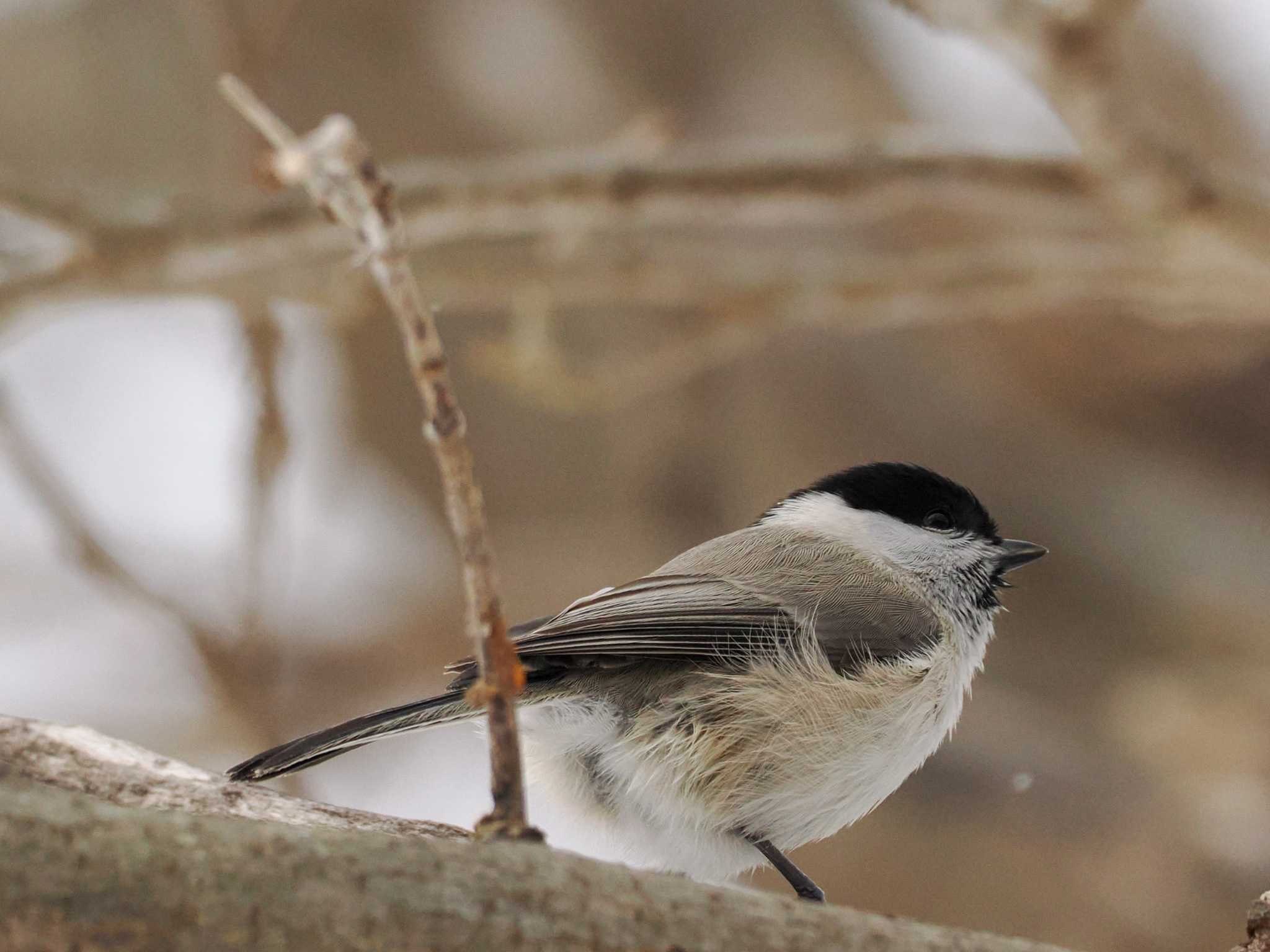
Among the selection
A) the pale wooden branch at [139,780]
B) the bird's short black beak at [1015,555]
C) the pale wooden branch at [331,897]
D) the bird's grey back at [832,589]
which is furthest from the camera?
the bird's short black beak at [1015,555]

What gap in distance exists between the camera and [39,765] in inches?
60.4

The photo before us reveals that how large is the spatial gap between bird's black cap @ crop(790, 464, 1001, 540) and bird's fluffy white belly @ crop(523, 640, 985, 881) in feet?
2.19

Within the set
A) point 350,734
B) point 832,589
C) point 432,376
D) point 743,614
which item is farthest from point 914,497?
point 432,376

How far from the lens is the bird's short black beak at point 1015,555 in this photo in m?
2.60

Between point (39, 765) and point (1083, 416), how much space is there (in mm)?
3809

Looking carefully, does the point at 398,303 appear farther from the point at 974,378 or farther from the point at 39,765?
the point at 974,378

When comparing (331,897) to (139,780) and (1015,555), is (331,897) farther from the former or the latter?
(1015,555)

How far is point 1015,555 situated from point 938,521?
0.17 m

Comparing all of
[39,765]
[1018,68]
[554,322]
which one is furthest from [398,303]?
[554,322]

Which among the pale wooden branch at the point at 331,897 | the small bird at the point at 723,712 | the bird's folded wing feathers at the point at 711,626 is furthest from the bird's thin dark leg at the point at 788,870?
the pale wooden branch at the point at 331,897

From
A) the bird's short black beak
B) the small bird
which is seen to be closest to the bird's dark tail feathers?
the small bird

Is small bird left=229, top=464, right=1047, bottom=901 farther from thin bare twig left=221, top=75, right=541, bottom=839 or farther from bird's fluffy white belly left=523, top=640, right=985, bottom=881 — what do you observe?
thin bare twig left=221, top=75, right=541, bottom=839

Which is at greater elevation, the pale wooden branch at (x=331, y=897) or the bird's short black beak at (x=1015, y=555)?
the bird's short black beak at (x=1015, y=555)

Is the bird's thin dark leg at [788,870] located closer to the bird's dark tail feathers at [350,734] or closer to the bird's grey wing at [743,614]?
the bird's grey wing at [743,614]
